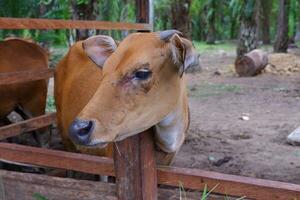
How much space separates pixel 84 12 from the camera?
7281mm

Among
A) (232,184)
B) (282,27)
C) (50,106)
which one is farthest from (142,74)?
(282,27)

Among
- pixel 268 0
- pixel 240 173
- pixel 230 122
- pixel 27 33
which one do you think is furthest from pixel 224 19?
Answer: pixel 240 173

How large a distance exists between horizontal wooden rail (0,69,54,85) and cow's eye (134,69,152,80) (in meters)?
2.13

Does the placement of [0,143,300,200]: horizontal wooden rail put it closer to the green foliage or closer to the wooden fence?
the wooden fence

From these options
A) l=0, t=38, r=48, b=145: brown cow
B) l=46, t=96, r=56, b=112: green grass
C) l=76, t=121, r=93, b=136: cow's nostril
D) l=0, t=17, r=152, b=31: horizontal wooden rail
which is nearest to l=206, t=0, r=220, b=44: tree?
l=46, t=96, r=56, b=112: green grass

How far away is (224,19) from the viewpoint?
1553 inches

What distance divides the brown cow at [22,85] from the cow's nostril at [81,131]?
3.22 m

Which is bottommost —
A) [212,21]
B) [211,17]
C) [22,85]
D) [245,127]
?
[212,21]

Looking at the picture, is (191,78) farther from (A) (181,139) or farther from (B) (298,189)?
(B) (298,189)

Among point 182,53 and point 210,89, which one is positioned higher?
point 182,53

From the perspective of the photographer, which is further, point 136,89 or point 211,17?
point 211,17

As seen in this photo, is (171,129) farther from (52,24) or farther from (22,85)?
(22,85)

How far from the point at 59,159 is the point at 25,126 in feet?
6.18

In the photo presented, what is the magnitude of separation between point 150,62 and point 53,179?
1144 mm
